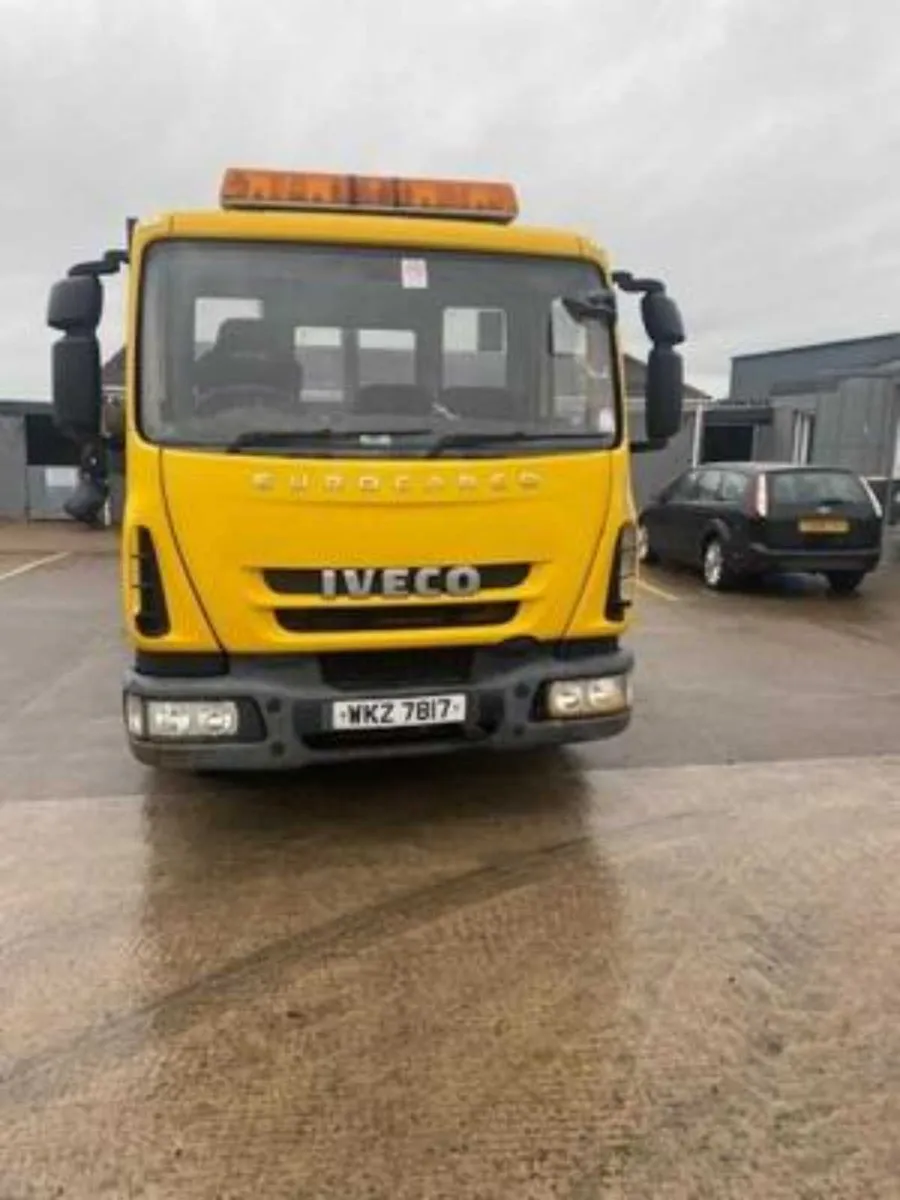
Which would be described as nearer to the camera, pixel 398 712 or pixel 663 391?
pixel 398 712

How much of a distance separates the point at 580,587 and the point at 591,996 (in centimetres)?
175

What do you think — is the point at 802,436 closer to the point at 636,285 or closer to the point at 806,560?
the point at 806,560

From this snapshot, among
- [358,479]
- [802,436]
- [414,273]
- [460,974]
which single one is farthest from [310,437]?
[802,436]

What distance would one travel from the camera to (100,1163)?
8.79 feet

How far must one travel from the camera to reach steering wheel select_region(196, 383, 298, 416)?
4.39 m

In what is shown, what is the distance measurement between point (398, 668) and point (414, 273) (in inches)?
65.9

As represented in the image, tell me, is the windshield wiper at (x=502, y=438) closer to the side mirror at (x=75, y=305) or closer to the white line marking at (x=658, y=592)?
the side mirror at (x=75, y=305)

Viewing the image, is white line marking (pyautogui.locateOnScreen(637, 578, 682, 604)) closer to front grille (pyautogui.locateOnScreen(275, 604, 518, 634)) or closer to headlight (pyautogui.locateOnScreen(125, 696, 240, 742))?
front grille (pyautogui.locateOnScreen(275, 604, 518, 634))

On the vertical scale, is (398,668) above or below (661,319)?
below

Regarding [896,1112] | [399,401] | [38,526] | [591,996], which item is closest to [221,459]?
[399,401]

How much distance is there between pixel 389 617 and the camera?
448 cm

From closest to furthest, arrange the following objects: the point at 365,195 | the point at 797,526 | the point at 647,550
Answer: the point at 365,195 < the point at 797,526 < the point at 647,550

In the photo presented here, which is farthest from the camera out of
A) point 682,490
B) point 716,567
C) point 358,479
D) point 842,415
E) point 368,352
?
point 842,415

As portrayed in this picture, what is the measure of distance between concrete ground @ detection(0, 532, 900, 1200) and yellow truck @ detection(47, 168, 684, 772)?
1.86 ft
